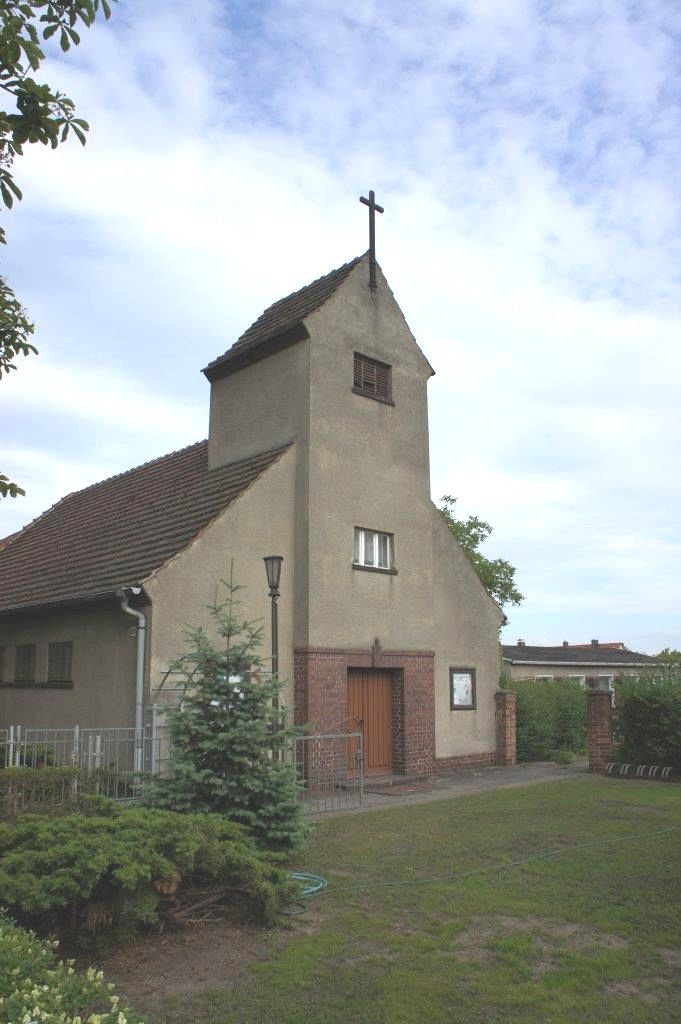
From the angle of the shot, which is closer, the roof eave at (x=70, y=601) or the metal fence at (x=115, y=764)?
the metal fence at (x=115, y=764)

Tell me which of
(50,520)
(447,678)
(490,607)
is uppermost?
(50,520)

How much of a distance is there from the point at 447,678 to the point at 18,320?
11.9 meters

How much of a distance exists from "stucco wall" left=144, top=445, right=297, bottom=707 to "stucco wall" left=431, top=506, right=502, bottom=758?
4240mm

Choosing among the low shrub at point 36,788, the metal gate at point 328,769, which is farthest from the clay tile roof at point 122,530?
the low shrub at point 36,788

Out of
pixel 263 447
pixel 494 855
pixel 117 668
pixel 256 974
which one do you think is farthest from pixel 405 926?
pixel 263 447

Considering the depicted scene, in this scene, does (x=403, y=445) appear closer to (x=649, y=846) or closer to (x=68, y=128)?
(x=649, y=846)

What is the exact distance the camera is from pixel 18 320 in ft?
31.7

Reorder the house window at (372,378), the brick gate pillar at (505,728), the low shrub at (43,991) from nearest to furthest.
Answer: the low shrub at (43,991), the house window at (372,378), the brick gate pillar at (505,728)

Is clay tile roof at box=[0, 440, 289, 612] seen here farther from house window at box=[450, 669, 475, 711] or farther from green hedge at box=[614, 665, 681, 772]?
green hedge at box=[614, 665, 681, 772]

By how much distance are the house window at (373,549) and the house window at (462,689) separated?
3272 millimetres

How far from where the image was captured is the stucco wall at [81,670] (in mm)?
13633

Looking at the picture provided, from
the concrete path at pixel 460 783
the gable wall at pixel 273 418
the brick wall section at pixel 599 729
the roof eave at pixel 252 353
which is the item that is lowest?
the concrete path at pixel 460 783

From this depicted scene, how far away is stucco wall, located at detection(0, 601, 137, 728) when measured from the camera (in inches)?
537

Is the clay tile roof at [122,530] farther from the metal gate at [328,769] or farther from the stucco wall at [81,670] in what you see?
the metal gate at [328,769]
